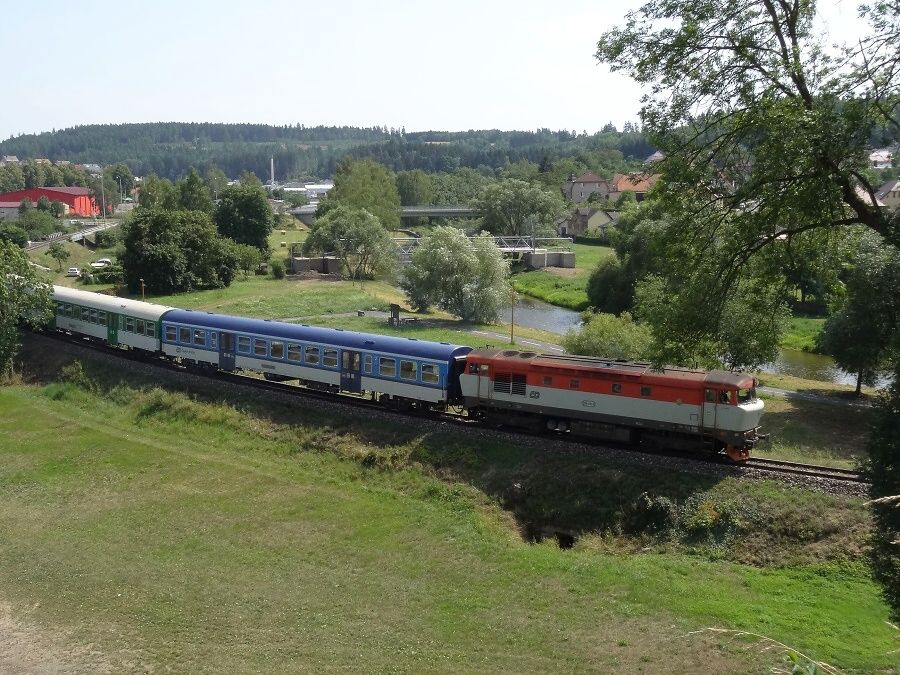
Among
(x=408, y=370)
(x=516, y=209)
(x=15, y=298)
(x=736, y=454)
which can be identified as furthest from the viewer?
(x=516, y=209)

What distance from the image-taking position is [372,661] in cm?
1867

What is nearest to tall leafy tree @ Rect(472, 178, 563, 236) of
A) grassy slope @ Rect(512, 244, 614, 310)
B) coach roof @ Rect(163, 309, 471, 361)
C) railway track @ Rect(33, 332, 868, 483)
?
grassy slope @ Rect(512, 244, 614, 310)

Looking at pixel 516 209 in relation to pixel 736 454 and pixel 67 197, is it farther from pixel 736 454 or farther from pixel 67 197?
pixel 67 197

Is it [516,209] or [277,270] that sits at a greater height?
[516,209]

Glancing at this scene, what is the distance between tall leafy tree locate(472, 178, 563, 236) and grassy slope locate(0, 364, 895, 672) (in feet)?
261

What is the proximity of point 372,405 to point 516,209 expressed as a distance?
261 feet

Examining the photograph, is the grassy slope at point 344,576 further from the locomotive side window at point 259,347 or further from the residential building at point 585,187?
the residential building at point 585,187

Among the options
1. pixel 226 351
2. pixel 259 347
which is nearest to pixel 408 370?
pixel 259 347

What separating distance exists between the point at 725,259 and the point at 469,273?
153 feet

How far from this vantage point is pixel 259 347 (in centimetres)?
3728

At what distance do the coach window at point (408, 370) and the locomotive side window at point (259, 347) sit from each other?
26.8 ft

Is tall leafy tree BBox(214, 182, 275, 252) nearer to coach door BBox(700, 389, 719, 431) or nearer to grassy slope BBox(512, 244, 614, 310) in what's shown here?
grassy slope BBox(512, 244, 614, 310)

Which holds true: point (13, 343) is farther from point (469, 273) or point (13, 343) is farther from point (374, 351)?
point (469, 273)

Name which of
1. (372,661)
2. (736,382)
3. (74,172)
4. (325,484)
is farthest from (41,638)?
(74,172)
